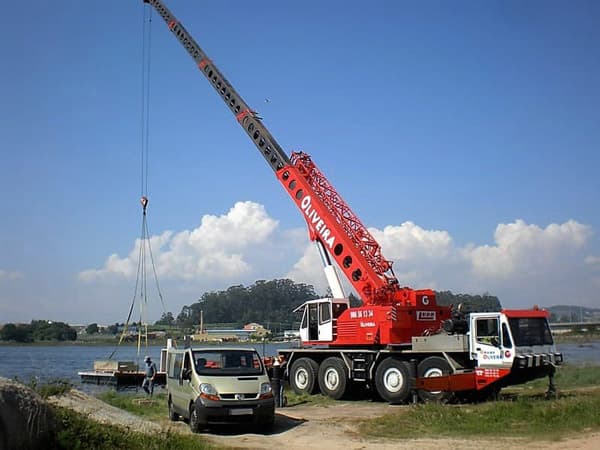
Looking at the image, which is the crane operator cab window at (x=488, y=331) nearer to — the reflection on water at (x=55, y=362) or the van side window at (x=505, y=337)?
the van side window at (x=505, y=337)

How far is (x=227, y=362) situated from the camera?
14383 mm

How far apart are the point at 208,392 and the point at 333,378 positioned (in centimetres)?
832

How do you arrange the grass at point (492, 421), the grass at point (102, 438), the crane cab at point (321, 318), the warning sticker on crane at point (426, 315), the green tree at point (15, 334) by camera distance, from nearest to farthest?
the grass at point (102, 438)
the grass at point (492, 421)
the warning sticker on crane at point (426, 315)
the crane cab at point (321, 318)
the green tree at point (15, 334)

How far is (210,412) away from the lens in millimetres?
13141

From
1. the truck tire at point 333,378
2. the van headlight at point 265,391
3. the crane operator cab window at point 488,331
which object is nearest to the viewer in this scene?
the van headlight at point 265,391

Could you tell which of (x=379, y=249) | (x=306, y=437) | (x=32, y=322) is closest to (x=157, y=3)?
(x=379, y=249)

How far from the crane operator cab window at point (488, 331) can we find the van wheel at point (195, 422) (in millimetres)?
8081

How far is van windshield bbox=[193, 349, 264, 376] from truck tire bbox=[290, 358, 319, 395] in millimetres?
7405

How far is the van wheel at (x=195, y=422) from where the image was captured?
13266 mm

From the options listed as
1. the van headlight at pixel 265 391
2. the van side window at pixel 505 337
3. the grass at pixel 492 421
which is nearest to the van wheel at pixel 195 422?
the van headlight at pixel 265 391

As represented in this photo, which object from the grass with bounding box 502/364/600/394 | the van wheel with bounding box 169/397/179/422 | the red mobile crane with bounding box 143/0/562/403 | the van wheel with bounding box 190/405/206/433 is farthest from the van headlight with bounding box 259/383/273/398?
the grass with bounding box 502/364/600/394

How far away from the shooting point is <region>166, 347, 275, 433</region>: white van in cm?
1324

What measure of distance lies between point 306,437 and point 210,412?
6.44 ft

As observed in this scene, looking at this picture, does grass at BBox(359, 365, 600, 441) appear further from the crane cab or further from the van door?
the crane cab
